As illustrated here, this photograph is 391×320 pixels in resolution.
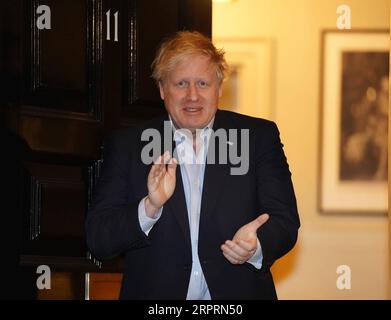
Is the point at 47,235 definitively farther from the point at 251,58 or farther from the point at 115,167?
the point at 251,58

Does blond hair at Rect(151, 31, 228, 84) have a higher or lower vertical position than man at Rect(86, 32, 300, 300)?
higher

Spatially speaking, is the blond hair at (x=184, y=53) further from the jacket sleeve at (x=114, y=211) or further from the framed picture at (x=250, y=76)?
the framed picture at (x=250, y=76)

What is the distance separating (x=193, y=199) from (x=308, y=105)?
3021mm

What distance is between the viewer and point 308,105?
5.25m

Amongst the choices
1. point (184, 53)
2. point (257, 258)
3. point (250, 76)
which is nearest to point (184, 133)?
point (184, 53)

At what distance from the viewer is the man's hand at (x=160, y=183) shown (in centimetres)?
219

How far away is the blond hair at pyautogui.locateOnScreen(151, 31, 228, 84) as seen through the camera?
2.37m

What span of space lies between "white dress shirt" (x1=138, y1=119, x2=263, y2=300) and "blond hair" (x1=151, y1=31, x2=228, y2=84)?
0.56 ft

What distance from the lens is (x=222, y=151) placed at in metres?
2.40

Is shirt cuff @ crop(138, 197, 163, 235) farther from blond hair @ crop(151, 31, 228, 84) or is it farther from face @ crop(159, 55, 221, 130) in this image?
blond hair @ crop(151, 31, 228, 84)

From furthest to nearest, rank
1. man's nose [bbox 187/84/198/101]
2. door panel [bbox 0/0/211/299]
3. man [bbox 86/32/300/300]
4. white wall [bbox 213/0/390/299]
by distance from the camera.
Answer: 1. white wall [bbox 213/0/390/299]
2. door panel [bbox 0/0/211/299]
3. man's nose [bbox 187/84/198/101]
4. man [bbox 86/32/300/300]

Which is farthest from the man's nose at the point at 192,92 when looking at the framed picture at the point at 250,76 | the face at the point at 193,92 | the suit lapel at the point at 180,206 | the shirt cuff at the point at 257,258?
the framed picture at the point at 250,76

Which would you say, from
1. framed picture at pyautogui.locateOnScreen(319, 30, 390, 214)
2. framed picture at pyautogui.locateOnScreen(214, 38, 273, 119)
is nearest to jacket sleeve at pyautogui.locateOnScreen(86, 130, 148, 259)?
framed picture at pyautogui.locateOnScreen(214, 38, 273, 119)

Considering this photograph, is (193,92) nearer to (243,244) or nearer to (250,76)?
(243,244)
